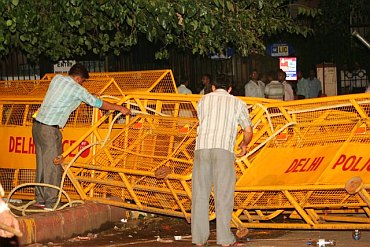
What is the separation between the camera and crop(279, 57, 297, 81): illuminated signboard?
26.2 meters

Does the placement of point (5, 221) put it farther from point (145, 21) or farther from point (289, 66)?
point (289, 66)

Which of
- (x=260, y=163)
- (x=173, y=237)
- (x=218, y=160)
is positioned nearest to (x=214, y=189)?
(x=218, y=160)

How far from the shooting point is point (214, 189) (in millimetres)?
10000

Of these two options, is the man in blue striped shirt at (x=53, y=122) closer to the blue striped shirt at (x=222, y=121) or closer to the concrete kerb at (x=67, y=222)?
the concrete kerb at (x=67, y=222)

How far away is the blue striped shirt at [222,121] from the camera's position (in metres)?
9.91

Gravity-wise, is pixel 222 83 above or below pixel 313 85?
above

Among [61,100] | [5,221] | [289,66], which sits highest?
[289,66]

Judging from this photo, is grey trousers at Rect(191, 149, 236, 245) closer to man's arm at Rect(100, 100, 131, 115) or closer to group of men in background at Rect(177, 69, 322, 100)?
man's arm at Rect(100, 100, 131, 115)

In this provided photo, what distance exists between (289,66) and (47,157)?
15.2 meters

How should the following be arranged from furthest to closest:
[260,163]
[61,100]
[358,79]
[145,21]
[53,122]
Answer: [358,79] → [53,122] → [61,100] → [145,21] → [260,163]

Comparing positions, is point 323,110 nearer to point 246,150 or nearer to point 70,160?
point 246,150

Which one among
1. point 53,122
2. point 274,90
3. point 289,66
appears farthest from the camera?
point 289,66

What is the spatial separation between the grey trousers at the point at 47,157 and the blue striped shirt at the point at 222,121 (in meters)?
2.50

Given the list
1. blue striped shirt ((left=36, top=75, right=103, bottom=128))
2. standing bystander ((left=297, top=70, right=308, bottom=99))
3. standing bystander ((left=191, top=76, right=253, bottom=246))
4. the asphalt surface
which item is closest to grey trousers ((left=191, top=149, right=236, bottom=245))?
standing bystander ((left=191, top=76, right=253, bottom=246))
